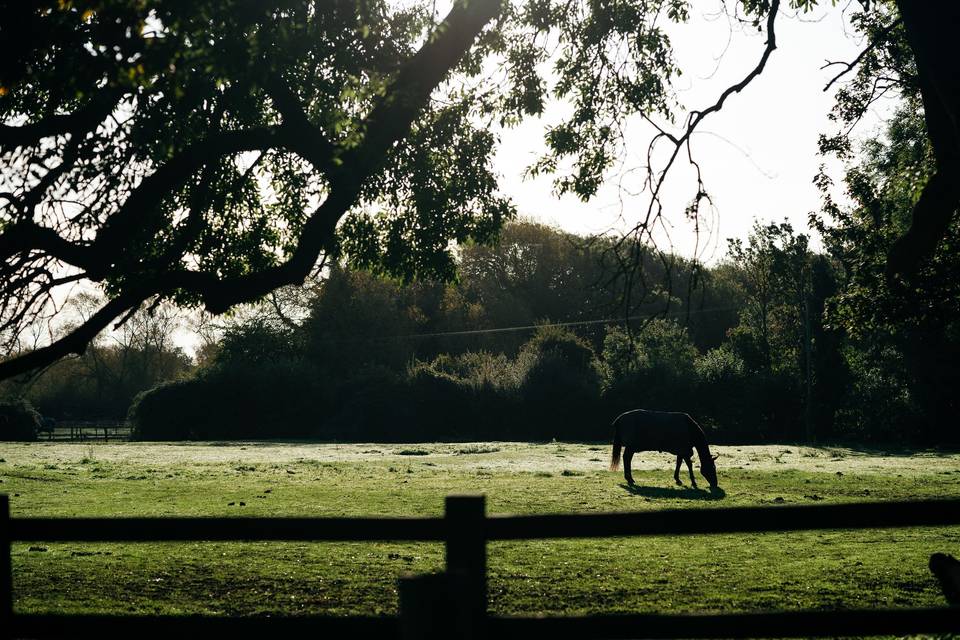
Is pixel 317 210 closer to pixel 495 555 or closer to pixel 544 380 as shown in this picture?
pixel 495 555

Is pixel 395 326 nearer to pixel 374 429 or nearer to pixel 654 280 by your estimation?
pixel 374 429

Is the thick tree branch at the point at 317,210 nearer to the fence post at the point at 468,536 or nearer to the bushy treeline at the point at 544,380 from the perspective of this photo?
the fence post at the point at 468,536

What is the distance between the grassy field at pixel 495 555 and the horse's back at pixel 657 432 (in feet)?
4.06

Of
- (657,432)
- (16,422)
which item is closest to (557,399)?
(657,432)

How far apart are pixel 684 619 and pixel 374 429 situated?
57.4m

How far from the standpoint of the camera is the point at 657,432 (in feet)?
85.3

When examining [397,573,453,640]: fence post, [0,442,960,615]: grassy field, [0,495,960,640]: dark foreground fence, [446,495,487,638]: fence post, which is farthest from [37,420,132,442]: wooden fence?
[397,573,453,640]: fence post

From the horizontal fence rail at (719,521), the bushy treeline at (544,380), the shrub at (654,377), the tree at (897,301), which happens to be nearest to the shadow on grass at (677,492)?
the tree at (897,301)

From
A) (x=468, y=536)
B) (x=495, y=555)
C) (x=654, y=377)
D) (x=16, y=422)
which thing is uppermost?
(x=654, y=377)

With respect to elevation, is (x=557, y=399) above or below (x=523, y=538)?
above

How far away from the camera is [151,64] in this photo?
716 cm

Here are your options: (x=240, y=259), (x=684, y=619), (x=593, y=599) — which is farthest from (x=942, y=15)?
(x=240, y=259)

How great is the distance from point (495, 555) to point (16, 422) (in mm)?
56399

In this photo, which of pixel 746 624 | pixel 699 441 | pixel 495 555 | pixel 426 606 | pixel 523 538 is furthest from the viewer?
pixel 699 441
